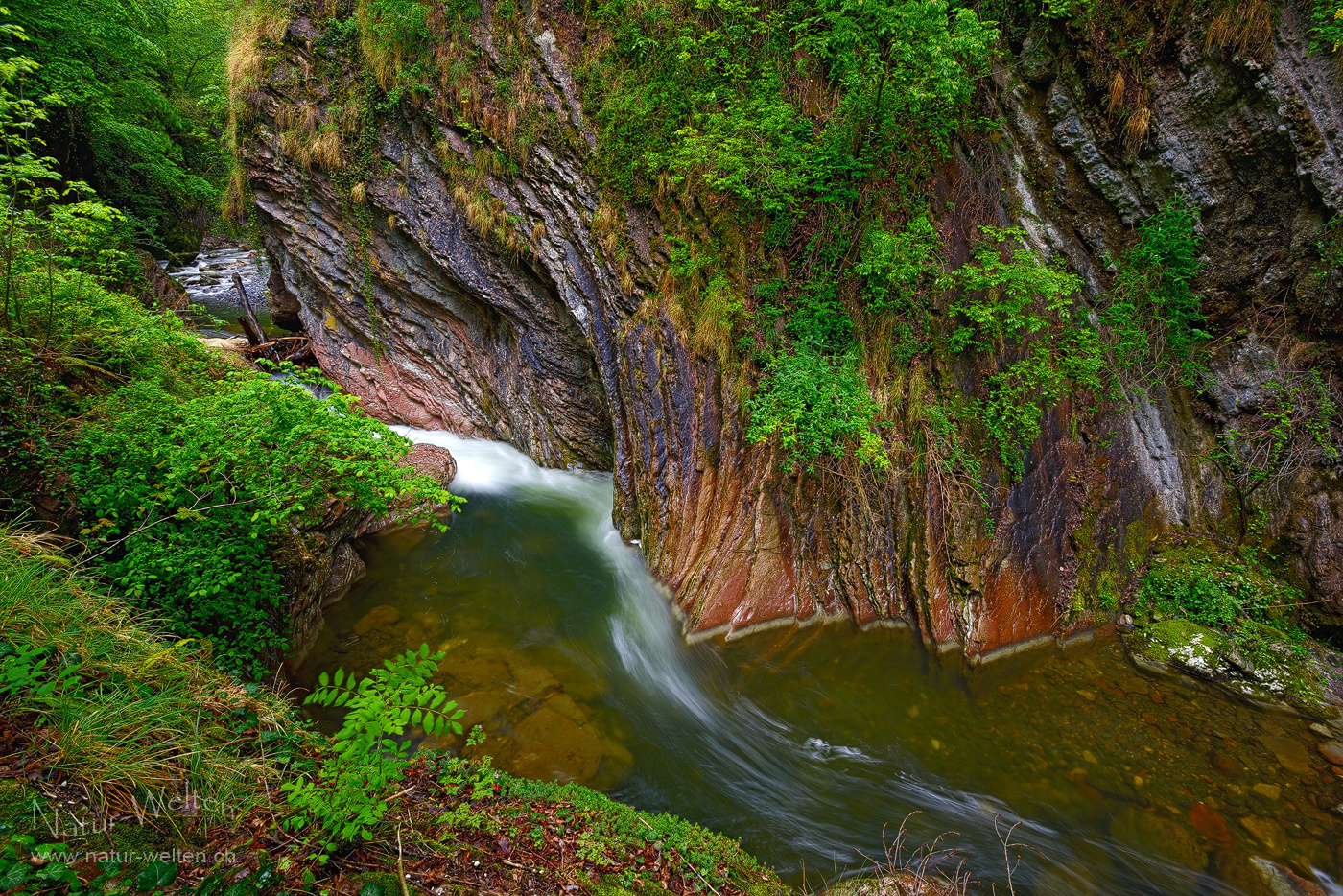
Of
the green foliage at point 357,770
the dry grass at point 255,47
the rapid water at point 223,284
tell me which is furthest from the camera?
the rapid water at point 223,284

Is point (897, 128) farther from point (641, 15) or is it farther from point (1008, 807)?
point (1008, 807)

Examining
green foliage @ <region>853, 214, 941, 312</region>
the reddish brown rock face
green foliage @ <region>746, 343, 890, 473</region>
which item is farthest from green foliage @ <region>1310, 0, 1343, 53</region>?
green foliage @ <region>746, 343, 890, 473</region>

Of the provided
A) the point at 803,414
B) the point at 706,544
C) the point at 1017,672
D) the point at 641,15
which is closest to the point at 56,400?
the point at 706,544

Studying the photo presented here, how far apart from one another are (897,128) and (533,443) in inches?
295

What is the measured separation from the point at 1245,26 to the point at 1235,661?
6921 millimetres

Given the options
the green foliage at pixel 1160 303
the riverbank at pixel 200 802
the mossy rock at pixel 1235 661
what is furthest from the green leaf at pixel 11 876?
the green foliage at pixel 1160 303

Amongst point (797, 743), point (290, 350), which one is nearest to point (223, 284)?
point (290, 350)

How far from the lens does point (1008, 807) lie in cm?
449

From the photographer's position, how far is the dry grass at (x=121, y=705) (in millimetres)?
2152

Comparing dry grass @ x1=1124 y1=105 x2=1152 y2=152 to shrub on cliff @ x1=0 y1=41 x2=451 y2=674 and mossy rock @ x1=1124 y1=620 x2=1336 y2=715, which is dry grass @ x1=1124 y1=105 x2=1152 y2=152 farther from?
shrub on cliff @ x1=0 y1=41 x2=451 y2=674

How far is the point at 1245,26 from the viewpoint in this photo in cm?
527

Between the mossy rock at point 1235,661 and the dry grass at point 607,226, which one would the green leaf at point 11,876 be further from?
the mossy rock at point 1235,661

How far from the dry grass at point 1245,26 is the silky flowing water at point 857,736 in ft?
22.4

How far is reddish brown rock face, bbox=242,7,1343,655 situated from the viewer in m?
Answer: 5.68
